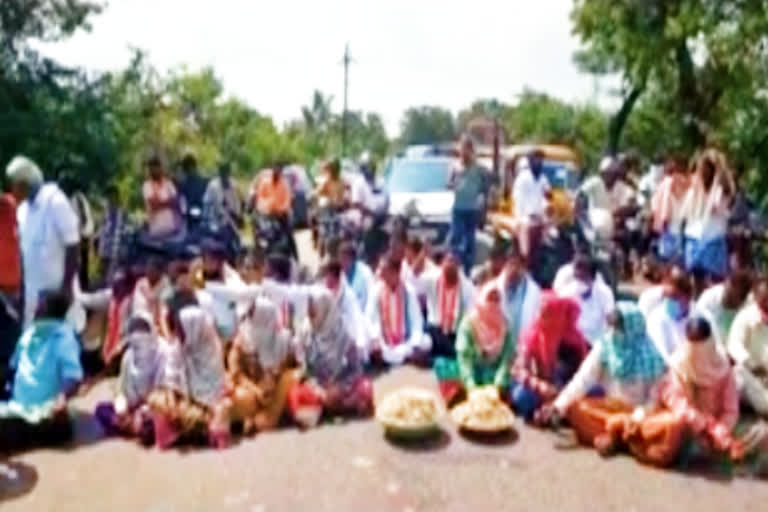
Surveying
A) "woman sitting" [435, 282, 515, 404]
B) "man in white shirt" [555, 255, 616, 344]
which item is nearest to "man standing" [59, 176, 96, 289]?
"woman sitting" [435, 282, 515, 404]

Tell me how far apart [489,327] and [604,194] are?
6027 millimetres

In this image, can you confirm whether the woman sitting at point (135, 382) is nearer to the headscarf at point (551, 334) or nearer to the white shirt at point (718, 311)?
the headscarf at point (551, 334)

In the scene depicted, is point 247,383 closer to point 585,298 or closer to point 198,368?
point 198,368

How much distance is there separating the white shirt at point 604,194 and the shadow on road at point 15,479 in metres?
8.75

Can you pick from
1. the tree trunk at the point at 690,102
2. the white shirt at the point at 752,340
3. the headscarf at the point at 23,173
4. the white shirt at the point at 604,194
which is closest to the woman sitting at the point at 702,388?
the white shirt at the point at 752,340

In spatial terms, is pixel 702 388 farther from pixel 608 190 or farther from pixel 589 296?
pixel 608 190

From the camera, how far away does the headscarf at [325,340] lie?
10.5 m

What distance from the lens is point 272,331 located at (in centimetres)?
1033

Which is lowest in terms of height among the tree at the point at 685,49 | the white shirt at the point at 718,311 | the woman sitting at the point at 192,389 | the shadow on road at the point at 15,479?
the shadow on road at the point at 15,479

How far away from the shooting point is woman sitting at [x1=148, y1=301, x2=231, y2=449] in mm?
9500

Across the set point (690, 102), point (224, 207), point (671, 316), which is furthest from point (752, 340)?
point (690, 102)

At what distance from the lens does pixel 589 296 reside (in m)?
11.2

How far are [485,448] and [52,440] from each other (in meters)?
3.26

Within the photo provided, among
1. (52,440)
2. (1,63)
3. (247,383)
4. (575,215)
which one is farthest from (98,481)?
(1,63)
